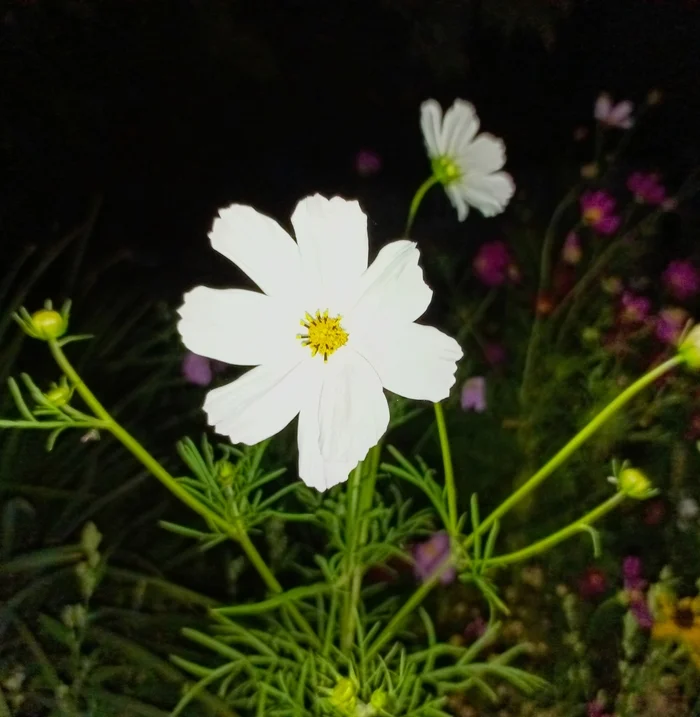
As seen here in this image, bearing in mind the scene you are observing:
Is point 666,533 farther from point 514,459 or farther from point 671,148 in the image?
point 671,148

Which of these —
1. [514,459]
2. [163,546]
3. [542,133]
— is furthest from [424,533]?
[542,133]

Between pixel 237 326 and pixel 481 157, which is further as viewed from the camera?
pixel 481 157

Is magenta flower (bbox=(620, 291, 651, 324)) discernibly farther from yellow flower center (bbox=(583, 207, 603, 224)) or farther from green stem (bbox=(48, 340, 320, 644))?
green stem (bbox=(48, 340, 320, 644))

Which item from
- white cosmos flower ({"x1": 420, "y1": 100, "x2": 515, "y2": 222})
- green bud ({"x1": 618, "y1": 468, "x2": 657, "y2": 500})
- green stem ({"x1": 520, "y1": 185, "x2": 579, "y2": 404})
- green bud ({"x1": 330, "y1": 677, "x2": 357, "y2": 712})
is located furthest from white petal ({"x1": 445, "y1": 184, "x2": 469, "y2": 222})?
green bud ({"x1": 330, "y1": 677, "x2": 357, "y2": 712})

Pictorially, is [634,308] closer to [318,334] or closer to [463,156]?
[463,156]

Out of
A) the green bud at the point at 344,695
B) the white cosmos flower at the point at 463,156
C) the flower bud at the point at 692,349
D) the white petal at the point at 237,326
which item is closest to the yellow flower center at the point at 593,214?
the white cosmos flower at the point at 463,156

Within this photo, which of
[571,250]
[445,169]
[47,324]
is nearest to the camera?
[47,324]

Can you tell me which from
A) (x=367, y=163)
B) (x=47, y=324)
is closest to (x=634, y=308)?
(x=367, y=163)

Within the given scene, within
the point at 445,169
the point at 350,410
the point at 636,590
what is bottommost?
the point at 636,590
